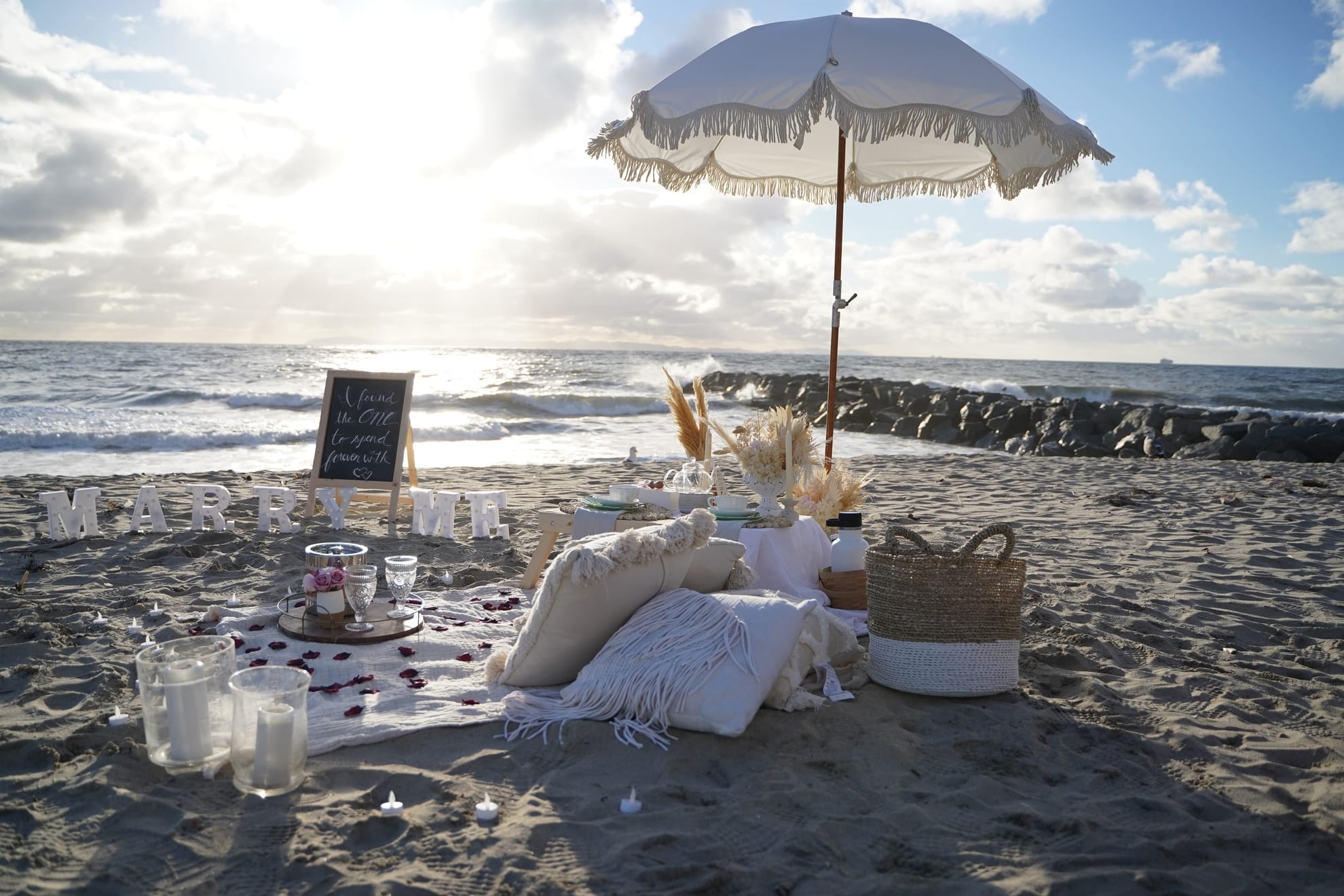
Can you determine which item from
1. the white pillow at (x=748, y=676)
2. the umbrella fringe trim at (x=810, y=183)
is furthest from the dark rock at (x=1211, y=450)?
the white pillow at (x=748, y=676)

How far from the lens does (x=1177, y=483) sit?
8.34 meters

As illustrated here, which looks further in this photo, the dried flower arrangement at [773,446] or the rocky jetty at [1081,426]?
the rocky jetty at [1081,426]

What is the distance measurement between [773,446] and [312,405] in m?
16.8

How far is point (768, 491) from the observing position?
4.10 meters

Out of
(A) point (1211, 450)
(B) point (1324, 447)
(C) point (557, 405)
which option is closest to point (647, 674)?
(A) point (1211, 450)

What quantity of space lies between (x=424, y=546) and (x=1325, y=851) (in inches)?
191

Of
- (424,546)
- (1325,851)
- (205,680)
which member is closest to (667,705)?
(205,680)

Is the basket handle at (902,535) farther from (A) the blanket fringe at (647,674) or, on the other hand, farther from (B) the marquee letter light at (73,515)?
(B) the marquee letter light at (73,515)

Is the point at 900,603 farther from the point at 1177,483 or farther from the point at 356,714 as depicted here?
the point at 1177,483

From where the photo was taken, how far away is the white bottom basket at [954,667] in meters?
3.04

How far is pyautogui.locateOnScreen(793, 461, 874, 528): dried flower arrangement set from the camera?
452cm

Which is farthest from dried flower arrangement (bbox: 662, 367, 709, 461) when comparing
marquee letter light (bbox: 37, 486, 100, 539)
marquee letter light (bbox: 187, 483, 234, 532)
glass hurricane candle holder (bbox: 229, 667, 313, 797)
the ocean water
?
the ocean water

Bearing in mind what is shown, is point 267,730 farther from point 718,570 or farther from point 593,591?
point 718,570

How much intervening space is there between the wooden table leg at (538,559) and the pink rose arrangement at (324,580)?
1190mm
